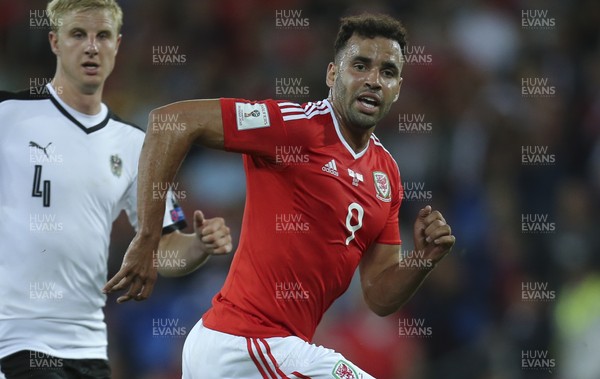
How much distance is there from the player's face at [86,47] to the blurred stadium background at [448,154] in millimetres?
A: 3061

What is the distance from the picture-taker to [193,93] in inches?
408

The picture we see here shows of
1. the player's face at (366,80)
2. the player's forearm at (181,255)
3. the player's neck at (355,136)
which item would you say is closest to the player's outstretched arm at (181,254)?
the player's forearm at (181,255)

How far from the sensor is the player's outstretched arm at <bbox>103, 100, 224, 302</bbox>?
13.6 ft

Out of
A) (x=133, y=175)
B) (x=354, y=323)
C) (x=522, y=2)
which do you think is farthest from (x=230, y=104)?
(x=522, y=2)

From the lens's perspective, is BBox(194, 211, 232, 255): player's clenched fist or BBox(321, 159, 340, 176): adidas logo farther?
BBox(194, 211, 232, 255): player's clenched fist

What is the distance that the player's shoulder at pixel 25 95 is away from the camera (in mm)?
5488

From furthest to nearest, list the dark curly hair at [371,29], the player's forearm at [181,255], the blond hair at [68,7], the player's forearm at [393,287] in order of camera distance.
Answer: the blond hair at [68,7]
the player's forearm at [181,255]
the player's forearm at [393,287]
the dark curly hair at [371,29]

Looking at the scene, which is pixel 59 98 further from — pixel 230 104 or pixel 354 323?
pixel 354 323

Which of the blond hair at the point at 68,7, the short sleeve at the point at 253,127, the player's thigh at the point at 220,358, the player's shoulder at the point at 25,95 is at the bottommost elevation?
the player's thigh at the point at 220,358

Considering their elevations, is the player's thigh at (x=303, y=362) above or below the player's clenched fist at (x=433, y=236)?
below

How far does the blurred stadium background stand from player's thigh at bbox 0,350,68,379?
2949mm

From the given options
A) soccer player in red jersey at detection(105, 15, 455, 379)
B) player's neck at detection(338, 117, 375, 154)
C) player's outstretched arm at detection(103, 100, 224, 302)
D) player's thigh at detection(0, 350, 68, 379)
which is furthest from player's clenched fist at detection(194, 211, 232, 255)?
player's thigh at detection(0, 350, 68, 379)

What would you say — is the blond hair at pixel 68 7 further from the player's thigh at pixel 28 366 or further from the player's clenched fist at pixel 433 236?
the player's clenched fist at pixel 433 236

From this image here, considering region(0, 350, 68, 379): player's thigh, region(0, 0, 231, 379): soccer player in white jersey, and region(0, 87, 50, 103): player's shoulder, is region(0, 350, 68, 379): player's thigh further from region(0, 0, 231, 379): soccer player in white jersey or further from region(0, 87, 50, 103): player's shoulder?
region(0, 87, 50, 103): player's shoulder
